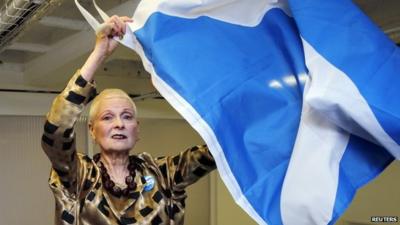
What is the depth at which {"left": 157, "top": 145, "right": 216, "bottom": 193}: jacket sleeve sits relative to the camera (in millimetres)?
1711

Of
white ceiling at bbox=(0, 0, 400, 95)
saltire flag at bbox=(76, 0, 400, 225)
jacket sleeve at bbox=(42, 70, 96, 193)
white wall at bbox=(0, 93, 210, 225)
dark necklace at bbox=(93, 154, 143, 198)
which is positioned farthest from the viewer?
white wall at bbox=(0, 93, 210, 225)

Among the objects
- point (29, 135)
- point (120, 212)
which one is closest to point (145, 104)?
point (29, 135)

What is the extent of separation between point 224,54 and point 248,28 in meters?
0.14

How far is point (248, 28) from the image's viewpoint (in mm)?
1523

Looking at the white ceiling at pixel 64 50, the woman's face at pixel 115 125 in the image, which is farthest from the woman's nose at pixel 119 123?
the white ceiling at pixel 64 50

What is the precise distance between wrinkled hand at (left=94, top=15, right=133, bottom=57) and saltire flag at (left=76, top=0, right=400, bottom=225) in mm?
31

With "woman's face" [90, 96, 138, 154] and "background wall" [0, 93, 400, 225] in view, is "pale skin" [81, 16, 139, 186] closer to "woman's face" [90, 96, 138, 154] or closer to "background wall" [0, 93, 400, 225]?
"woman's face" [90, 96, 138, 154]

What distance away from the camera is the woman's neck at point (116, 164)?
1719 mm

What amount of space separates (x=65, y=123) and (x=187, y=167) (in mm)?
470

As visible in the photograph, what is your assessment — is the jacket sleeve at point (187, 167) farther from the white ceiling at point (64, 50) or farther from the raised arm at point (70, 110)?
the white ceiling at point (64, 50)

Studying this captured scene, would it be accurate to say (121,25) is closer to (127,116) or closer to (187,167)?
(127,116)
